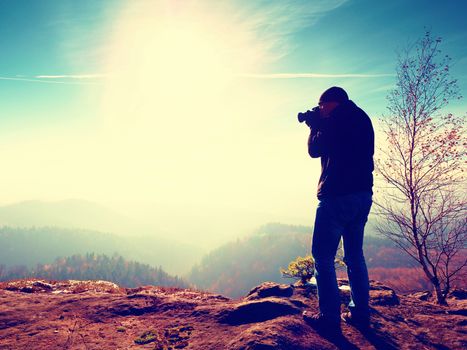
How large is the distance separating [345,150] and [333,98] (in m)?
0.95

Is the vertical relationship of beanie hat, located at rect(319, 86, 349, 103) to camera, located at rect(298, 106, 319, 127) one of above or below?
above

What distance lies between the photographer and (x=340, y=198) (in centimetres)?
466

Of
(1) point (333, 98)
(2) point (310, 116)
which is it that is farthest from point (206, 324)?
(1) point (333, 98)

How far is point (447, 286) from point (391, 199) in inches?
116

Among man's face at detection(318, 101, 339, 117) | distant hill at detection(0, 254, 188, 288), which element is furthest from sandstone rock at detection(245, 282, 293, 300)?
distant hill at detection(0, 254, 188, 288)

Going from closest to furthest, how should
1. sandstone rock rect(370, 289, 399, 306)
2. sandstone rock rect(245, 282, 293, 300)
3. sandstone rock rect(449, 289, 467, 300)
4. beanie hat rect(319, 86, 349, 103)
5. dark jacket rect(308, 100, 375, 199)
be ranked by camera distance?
dark jacket rect(308, 100, 375, 199)
beanie hat rect(319, 86, 349, 103)
sandstone rock rect(370, 289, 399, 306)
sandstone rock rect(245, 282, 293, 300)
sandstone rock rect(449, 289, 467, 300)

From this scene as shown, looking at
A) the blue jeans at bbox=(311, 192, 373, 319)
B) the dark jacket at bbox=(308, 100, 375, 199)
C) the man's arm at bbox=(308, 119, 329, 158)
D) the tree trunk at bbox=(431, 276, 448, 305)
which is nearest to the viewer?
the blue jeans at bbox=(311, 192, 373, 319)

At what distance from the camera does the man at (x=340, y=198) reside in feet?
15.1

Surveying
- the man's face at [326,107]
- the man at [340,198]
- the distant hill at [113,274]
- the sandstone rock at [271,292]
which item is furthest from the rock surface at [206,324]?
the distant hill at [113,274]

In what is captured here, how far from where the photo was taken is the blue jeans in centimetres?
455

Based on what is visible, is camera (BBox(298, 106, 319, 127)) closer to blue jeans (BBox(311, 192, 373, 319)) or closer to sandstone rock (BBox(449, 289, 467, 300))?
blue jeans (BBox(311, 192, 373, 319))

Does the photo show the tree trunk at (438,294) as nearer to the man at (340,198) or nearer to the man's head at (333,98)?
the man at (340,198)

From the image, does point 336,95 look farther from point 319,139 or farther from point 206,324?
point 206,324

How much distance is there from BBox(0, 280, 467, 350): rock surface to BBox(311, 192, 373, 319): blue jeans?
1.65ft
